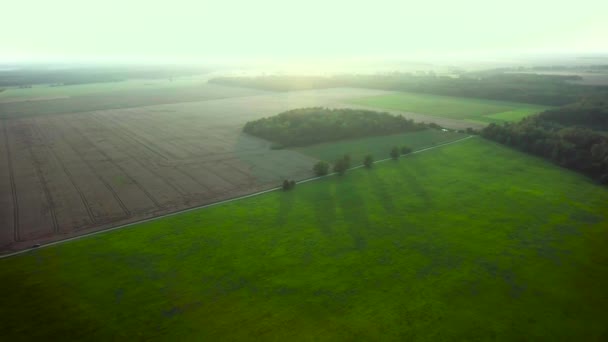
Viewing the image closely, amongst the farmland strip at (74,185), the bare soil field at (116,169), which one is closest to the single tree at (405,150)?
the bare soil field at (116,169)

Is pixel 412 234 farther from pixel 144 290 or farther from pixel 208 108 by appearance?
pixel 208 108

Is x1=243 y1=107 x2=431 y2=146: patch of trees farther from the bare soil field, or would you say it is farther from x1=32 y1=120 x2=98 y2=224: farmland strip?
x1=32 y1=120 x2=98 y2=224: farmland strip

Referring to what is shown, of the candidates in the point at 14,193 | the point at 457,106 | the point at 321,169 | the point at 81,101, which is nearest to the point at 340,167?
the point at 321,169

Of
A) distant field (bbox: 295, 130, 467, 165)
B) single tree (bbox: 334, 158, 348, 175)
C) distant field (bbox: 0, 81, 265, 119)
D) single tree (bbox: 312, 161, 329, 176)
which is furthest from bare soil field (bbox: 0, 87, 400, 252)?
distant field (bbox: 0, 81, 265, 119)

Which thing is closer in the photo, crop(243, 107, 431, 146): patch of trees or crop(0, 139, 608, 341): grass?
crop(0, 139, 608, 341): grass

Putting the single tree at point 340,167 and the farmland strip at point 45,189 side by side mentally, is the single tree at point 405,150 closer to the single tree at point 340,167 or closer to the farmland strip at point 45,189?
the single tree at point 340,167

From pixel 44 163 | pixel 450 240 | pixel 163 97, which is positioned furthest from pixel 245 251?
pixel 163 97
